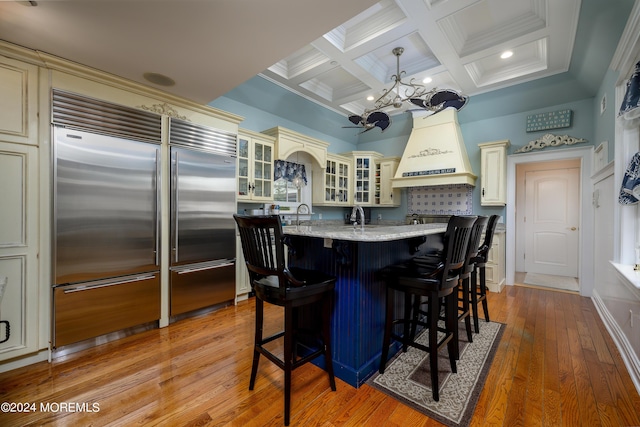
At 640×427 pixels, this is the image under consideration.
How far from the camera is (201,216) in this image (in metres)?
2.96

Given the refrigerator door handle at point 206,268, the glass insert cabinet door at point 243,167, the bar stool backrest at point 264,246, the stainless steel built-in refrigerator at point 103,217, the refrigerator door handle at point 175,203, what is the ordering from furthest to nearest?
1. the glass insert cabinet door at point 243,167
2. the refrigerator door handle at point 206,268
3. the refrigerator door handle at point 175,203
4. the stainless steel built-in refrigerator at point 103,217
5. the bar stool backrest at point 264,246

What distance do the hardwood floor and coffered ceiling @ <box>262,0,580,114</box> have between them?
298 cm

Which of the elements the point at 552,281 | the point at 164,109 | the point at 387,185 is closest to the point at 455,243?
the point at 164,109

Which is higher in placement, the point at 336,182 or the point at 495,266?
the point at 336,182

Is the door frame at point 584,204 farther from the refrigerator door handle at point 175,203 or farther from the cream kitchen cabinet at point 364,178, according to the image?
the refrigerator door handle at point 175,203

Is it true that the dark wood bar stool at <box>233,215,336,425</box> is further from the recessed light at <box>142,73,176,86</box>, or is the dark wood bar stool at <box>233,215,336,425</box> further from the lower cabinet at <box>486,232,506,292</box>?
the lower cabinet at <box>486,232,506,292</box>

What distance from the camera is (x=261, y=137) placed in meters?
3.79

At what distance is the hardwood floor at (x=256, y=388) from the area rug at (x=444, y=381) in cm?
6

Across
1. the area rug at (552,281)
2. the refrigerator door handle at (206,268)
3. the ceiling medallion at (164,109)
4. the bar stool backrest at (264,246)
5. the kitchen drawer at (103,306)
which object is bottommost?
the area rug at (552,281)

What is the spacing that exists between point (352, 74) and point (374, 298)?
2.97 meters

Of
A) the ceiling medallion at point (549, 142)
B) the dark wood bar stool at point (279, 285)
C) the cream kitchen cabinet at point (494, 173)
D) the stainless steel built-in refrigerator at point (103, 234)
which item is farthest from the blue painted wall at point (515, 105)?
the dark wood bar stool at point (279, 285)

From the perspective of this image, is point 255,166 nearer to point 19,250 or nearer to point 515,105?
point 19,250

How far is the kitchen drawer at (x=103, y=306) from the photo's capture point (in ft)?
7.11

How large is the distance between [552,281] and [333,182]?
13.5 ft
